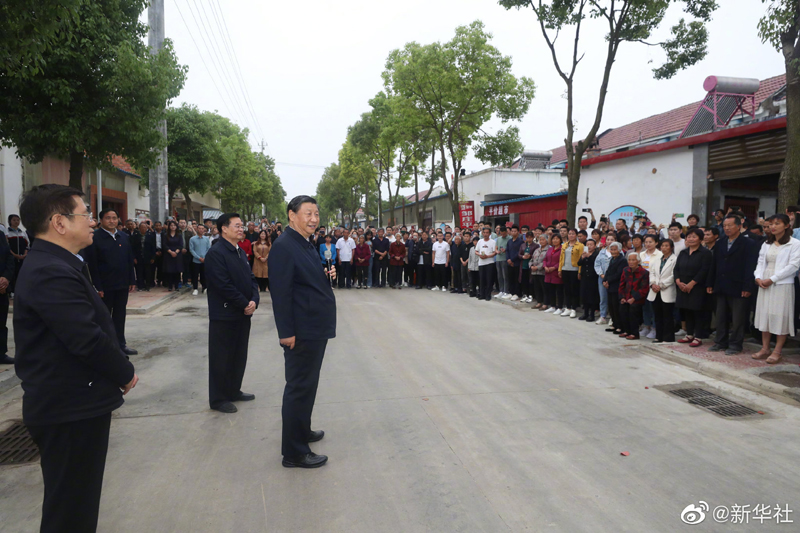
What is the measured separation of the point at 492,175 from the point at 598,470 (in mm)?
30080

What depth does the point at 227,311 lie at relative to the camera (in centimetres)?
520

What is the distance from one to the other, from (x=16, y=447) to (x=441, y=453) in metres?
3.46

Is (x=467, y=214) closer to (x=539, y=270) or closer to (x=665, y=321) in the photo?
(x=539, y=270)

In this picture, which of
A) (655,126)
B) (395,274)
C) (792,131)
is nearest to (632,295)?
(792,131)

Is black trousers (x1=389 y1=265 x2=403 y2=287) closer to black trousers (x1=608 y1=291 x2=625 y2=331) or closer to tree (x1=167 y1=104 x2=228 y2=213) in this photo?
black trousers (x1=608 y1=291 x2=625 y2=331)

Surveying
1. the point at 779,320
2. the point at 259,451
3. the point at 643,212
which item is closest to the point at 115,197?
the point at 643,212

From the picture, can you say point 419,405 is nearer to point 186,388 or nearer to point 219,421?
point 219,421

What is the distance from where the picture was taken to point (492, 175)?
107 ft

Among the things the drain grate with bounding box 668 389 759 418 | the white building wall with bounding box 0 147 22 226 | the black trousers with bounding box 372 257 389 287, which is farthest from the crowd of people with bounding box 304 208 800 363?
the white building wall with bounding box 0 147 22 226

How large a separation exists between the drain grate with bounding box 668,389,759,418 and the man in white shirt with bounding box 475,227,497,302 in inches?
324

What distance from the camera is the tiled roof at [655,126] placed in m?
21.8

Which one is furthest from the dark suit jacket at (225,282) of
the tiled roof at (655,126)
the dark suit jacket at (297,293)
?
the tiled roof at (655,126)

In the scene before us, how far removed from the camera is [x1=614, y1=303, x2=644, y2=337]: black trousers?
881 cm

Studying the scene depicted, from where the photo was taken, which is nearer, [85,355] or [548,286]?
[85,355]
